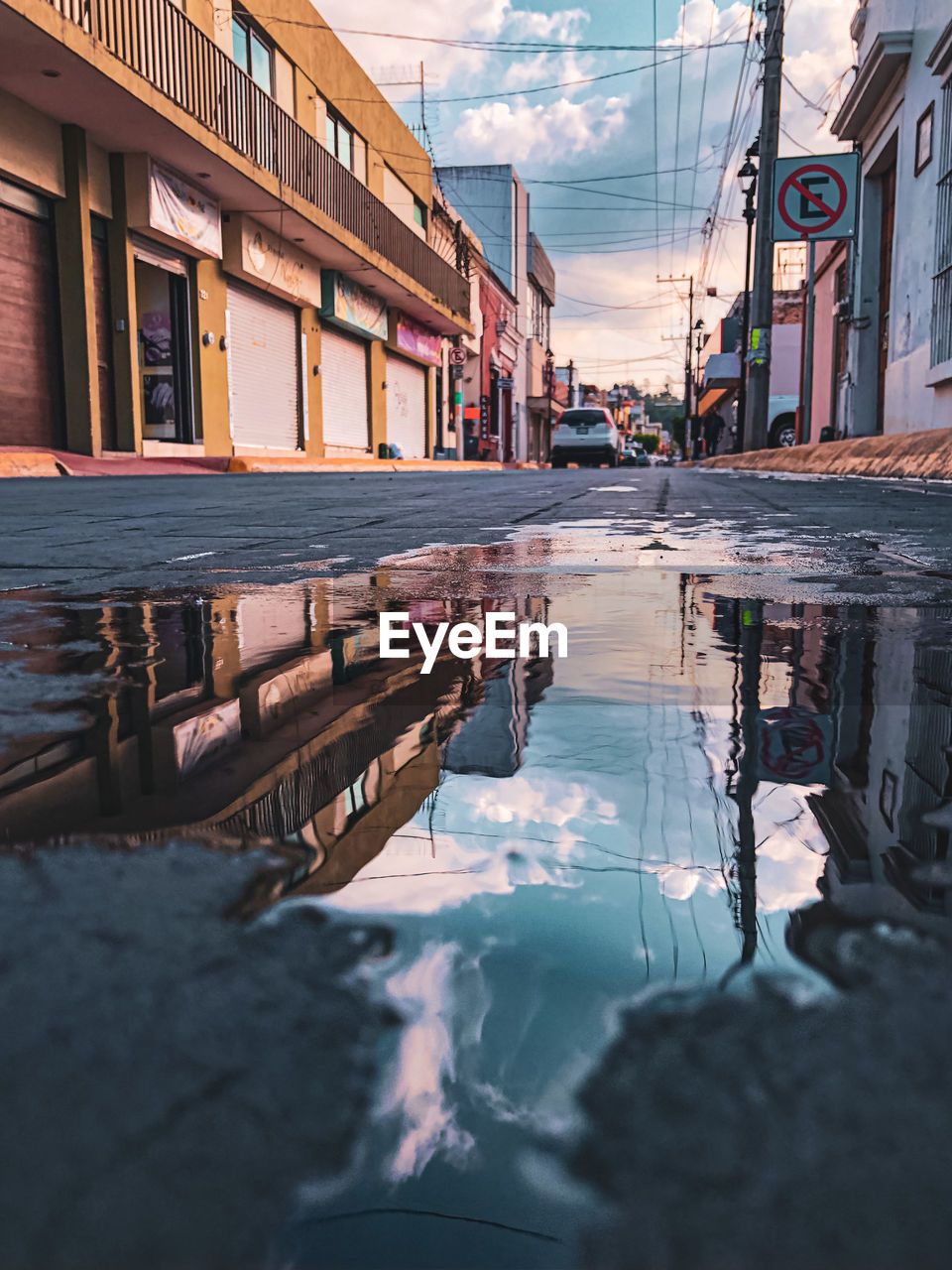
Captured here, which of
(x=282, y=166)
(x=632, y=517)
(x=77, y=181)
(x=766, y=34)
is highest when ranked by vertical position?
(x=766, y=34)

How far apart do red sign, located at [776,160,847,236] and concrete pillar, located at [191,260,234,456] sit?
7.08 meters

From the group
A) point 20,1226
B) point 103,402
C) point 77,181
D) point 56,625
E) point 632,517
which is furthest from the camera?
point 103,402

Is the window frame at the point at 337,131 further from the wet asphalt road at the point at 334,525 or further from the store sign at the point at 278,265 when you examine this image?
the wet asphalt road at the point at 334,525

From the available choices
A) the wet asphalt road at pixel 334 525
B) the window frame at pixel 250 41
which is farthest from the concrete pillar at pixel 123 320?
the wet asphalt road at pixel 334 525

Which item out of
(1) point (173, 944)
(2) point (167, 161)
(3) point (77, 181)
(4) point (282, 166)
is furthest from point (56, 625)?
(4) point (282, 166)

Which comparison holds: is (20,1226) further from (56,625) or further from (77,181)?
(77,181)

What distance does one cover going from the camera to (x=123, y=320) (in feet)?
37.4

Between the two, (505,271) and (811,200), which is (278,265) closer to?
(811,200)

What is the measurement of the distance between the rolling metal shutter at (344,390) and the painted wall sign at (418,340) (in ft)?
7.54

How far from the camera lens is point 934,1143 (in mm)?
374

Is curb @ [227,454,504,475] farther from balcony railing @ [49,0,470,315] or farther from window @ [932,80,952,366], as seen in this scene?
window @ [932,80,952,366]

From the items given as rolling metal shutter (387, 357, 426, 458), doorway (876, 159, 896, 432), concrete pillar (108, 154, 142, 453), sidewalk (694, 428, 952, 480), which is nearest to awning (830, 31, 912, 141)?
doorway (876, 159, 896, 432)

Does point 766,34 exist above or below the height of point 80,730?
above

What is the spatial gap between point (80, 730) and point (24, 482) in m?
7.31
